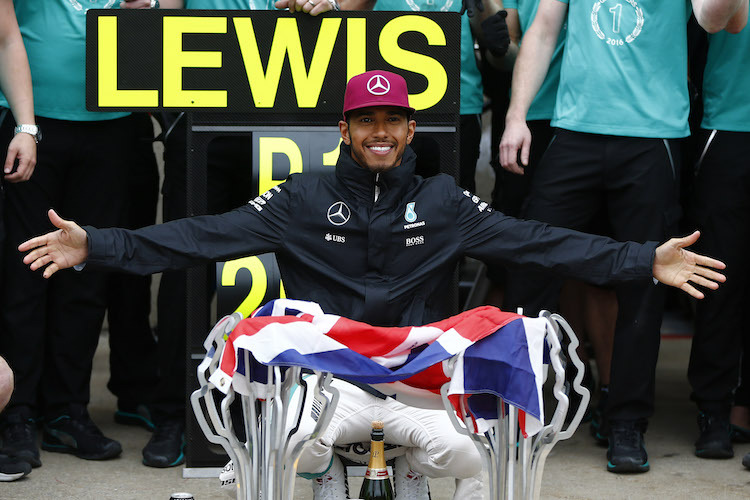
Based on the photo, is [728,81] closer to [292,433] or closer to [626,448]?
[626,448]

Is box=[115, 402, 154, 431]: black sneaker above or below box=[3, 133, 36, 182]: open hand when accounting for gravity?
below

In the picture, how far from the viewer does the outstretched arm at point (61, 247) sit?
11.0 ft

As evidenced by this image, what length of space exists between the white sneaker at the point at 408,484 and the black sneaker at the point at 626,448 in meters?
1.17

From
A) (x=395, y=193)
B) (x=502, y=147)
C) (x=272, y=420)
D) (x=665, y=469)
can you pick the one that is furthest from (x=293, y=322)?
(x=665, y=469)

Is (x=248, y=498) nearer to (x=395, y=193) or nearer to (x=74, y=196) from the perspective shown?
(x=395, y=193)

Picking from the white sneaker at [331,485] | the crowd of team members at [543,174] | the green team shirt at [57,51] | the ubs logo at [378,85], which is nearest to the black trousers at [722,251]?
the crowd of team members at [543,174]

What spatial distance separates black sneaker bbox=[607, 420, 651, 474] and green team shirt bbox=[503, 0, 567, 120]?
4.61 feet

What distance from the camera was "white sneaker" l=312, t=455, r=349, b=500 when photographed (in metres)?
3.79

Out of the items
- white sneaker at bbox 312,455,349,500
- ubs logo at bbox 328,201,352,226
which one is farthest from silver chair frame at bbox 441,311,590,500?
ubs logo at bbox 328,201,352,226

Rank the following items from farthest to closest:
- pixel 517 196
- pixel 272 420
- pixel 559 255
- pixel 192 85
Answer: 1. pixel 517 196
2. pixel 192 85
3. pixel 559 255
4. pixel 272 420

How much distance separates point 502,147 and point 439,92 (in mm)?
488

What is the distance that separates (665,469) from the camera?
4.77 metres

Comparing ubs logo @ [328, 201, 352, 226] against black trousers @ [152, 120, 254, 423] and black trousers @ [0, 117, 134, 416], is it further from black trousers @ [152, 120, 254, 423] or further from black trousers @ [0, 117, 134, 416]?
black trousers @ [0, 117, 134, 416]

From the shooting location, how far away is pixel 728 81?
4.87m
